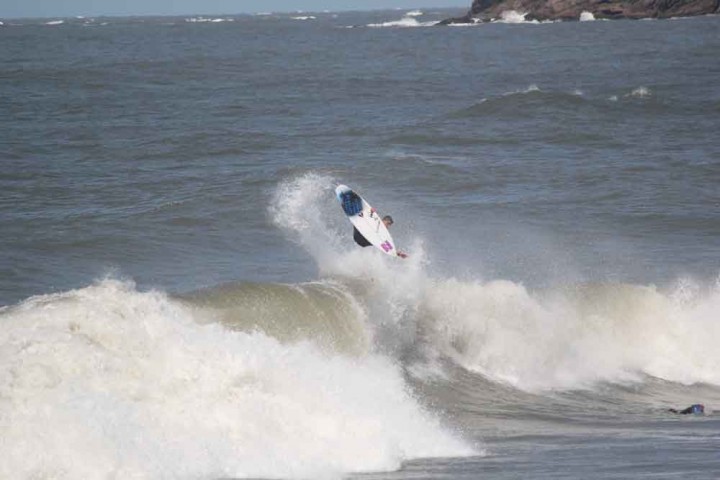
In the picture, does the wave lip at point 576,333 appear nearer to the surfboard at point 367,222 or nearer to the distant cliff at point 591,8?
the surfboard at point 367,222

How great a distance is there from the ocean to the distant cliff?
219 feet

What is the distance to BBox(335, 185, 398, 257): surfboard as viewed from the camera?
17969 mm

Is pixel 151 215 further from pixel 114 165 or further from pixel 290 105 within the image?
pixel 290 105

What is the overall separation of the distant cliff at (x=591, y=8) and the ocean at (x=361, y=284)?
66.8m

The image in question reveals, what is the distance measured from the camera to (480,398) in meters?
14.6

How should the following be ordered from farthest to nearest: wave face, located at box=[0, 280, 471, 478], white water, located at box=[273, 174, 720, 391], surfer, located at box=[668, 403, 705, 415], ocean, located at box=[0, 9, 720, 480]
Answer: white water, located at box=[273, 174, 720, 391]
surfer, located at box=[668, 403, 705, 415]
ocean, located at box=[0, 9, 720, 480]
wave face, located at box=[0, 280, 471, 478]

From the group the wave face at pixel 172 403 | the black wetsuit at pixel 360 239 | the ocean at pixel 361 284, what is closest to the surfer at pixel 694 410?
the ocean at pixel 361 284

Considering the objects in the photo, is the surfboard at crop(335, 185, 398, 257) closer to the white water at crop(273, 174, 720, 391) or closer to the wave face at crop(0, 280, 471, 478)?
the white water at crop(273, 174, 720, 391)

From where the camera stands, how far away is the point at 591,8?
117 metres

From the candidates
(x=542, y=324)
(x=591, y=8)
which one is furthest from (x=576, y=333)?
(x=591, y=8)

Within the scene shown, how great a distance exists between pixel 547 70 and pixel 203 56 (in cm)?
2431

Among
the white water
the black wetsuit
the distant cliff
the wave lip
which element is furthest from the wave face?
the distant cliff

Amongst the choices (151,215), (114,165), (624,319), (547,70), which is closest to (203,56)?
(547,70)

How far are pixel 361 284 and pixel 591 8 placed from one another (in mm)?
105244
